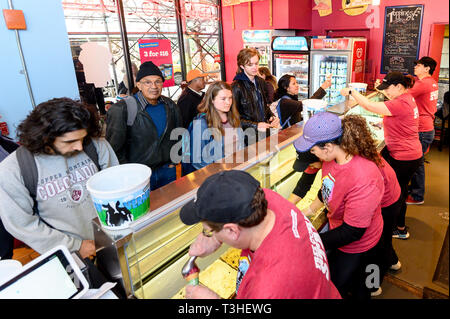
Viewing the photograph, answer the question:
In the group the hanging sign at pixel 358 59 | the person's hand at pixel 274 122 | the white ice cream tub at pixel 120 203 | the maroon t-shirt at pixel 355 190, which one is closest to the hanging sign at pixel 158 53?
the person's hand at pixel 274 122

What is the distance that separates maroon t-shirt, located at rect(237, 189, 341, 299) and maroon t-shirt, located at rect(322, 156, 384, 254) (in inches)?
23.8

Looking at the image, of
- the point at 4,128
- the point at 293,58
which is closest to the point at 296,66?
the point at 293,58

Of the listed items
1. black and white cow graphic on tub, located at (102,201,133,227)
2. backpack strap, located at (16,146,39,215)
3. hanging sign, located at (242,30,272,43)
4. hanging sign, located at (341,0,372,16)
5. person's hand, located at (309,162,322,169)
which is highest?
hanging sign, located at (341,0,372,16)

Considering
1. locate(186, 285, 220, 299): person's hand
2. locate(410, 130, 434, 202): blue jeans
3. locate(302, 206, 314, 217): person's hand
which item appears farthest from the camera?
locate(410, 130, 434, 202): blue jeans

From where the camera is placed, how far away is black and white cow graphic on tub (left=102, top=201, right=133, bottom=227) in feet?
3.87

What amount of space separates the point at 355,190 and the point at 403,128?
1.95 metres

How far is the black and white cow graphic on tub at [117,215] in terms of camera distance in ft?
3.87

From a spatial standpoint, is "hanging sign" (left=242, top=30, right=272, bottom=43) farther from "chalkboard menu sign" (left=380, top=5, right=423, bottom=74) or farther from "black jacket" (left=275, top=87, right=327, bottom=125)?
"black jacket" (left=275, top=87, right=327, bottom=125)

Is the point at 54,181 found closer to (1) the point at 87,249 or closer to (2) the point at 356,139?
(1) the point at 87,249

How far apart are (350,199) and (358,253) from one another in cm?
45

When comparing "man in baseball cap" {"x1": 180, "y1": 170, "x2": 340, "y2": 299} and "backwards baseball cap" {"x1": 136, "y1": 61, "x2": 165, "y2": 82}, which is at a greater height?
"backwards baseball cap" {"x1": 136, "y1": 61, "x2": 165, "y2": 82}

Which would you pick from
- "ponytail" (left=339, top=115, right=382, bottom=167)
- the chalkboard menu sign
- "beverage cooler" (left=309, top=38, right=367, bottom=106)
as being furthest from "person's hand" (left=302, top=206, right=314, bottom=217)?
the chalkboard menu sign
